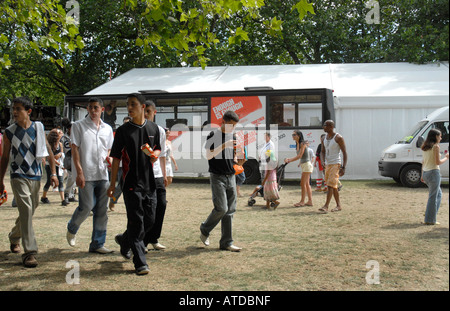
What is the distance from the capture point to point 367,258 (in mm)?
5676

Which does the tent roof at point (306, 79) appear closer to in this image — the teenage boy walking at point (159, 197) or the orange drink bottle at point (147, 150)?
the teenage boy walking at point (159, 197)

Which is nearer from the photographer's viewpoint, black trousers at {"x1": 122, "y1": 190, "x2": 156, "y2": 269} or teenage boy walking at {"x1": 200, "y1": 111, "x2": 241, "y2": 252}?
black trousers at {"x1": 122, "y1": 190, "x2": 156, "y2": 269}

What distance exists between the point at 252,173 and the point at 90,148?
1065 cm

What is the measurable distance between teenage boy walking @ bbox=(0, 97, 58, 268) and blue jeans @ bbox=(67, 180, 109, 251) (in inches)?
20.9

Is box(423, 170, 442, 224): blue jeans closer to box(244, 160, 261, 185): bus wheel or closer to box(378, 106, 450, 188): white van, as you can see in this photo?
box(378, 106, 450, 188): white van

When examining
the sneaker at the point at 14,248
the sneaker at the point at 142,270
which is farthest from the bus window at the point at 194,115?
the sneaker at the point at 142,270

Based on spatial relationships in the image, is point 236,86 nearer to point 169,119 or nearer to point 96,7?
point 169,119

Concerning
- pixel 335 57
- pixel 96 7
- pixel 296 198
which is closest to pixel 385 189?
pixel 296 198

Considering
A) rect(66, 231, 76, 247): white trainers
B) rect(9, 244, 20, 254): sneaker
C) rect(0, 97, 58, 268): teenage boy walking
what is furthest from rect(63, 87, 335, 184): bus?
rect(0, 97, 58, 268): teenage boy walking

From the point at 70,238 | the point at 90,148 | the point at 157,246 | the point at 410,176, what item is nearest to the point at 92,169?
the point at 90,148

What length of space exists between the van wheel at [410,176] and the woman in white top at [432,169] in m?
6.72

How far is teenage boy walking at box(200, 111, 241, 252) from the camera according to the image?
5.93 m

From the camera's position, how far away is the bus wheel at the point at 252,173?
16.0 metres

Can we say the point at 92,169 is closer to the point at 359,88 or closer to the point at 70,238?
the point at 70,238
